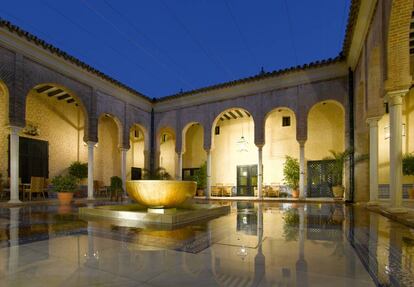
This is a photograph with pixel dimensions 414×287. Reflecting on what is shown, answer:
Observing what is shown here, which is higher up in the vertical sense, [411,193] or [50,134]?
[50,134]

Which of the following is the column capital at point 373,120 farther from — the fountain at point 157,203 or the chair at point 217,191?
the chair at point 217,191

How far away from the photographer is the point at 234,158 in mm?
18844

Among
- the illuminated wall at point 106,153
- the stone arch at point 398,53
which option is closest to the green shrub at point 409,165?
the stone arch at point 398,53

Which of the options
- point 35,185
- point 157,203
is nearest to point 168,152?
point 35,185

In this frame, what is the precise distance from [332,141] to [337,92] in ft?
13.2

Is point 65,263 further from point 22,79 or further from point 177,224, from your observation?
point 22,79

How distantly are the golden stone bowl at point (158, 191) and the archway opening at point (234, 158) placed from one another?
12.1 metres

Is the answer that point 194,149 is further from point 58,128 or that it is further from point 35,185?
point 35,185

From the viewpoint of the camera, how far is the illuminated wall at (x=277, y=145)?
16.9m

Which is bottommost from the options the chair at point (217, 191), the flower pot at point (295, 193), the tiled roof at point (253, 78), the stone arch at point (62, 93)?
the chair at point (217, 191)

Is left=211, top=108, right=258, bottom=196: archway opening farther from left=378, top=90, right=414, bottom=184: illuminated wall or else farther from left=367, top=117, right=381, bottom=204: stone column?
left=367, top=117, right=381, bottom=204: stone column

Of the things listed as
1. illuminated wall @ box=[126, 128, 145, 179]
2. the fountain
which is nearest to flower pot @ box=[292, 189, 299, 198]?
the fountain

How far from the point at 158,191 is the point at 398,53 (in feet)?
21.3

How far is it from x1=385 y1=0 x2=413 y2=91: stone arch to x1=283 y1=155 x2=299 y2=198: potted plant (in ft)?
31.8
